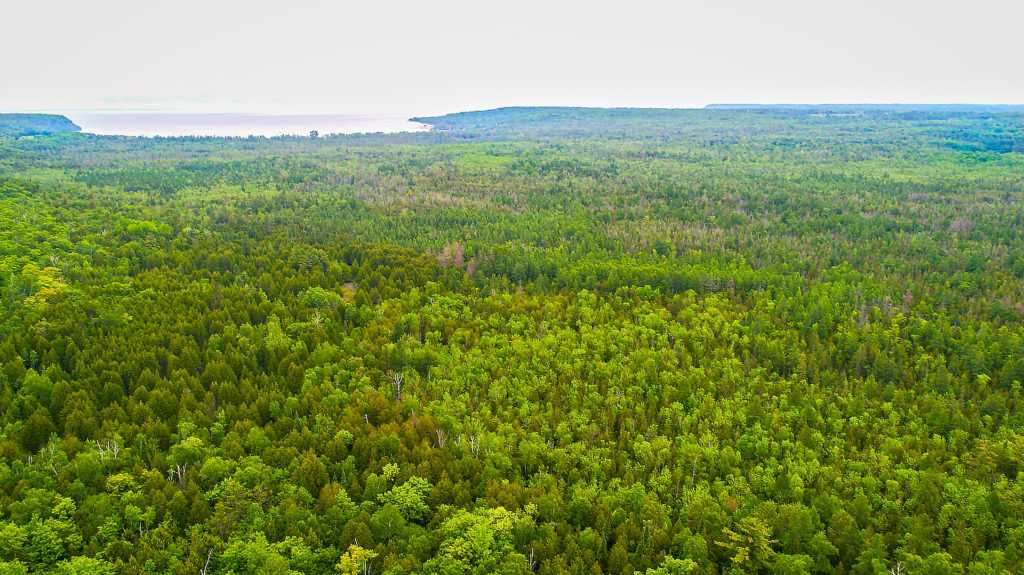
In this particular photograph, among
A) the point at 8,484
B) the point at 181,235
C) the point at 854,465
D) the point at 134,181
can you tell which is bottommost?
the point at 854,465

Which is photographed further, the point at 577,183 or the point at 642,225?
the point at 577,183

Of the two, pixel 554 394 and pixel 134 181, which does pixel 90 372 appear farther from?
pixel 134 181

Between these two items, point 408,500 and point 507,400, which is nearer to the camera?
point 408,500

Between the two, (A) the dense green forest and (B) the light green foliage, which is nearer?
(A) the dense green forest

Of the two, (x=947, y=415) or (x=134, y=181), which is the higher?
(x=134, y=181)

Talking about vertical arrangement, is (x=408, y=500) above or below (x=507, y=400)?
below

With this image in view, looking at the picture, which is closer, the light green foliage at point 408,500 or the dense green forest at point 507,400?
the dense green forest at point 507,400

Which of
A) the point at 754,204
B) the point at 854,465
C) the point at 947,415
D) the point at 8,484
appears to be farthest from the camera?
the point at 754,204

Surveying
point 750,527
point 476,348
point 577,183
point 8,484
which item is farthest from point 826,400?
point 577,183
